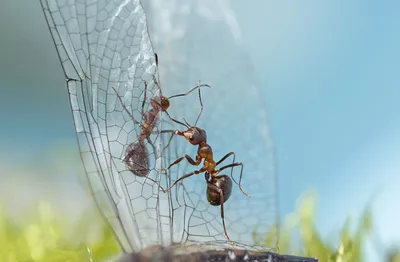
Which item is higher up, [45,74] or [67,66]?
[45,74]

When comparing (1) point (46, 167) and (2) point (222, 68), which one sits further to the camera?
(1) point (46, 167)

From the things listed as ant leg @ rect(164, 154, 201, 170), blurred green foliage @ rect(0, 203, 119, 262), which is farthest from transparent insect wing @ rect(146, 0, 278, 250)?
blurred green foliage @ rect(0, 203, 119, 262)

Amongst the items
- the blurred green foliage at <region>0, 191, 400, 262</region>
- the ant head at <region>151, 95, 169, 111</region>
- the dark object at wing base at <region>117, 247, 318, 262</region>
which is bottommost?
the dark object at wing base at <region>117, 247, 318, 262</region>

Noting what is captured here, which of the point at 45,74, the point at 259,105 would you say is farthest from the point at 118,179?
the point at 45,74

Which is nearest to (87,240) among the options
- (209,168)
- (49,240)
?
(49,240)

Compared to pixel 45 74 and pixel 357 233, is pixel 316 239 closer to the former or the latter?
pixel 357 233

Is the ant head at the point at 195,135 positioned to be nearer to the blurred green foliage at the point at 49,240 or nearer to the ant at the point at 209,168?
the ant at the point at 209,168

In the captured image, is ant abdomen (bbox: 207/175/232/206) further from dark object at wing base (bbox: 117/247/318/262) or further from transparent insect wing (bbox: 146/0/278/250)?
dark object at wing base (bbox: 117/247/318/262)

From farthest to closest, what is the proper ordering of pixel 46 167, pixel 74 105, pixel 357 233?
pixel 46 167 → pixel 357 233 → pixel 74 105
